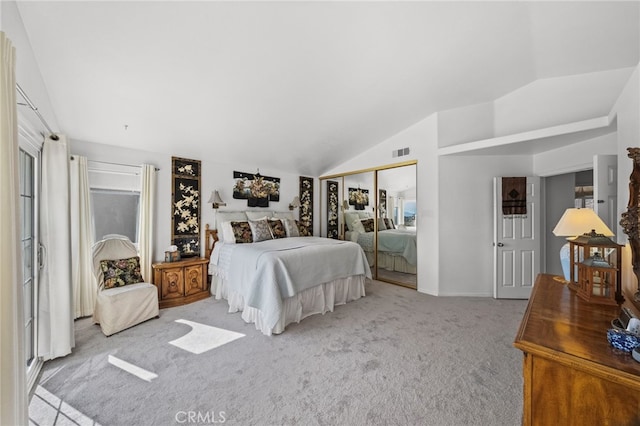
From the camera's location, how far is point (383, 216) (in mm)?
4711

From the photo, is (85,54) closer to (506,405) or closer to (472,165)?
(506,405)

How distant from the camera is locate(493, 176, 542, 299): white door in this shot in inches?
145

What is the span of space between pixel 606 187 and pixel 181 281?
5055 millimetres

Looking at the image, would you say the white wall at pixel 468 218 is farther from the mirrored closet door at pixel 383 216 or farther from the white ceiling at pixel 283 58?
the white ceiling at pixel 283 58

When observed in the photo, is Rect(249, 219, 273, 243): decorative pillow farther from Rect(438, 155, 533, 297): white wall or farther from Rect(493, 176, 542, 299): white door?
Rect(493, 176, 542, 299): white door

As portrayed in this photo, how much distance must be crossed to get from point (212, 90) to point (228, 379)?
2.74m

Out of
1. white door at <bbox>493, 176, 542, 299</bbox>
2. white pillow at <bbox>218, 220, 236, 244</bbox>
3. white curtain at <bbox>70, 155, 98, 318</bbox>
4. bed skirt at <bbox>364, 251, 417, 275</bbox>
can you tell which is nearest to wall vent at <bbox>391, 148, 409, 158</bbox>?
white door at <bbox>493, 176, 542, 299</bbox>

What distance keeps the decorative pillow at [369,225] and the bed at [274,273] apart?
1270mm

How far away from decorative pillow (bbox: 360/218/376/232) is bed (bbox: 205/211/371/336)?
50.0 inches

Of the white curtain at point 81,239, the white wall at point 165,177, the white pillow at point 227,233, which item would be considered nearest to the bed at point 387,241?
the white wall at point 165,177

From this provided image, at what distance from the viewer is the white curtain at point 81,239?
290 centimetres

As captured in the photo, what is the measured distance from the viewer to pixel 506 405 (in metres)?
1.65

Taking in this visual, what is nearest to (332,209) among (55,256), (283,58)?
(283,58)

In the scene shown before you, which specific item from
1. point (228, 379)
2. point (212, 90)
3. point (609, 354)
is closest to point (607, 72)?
point (609, 354)
